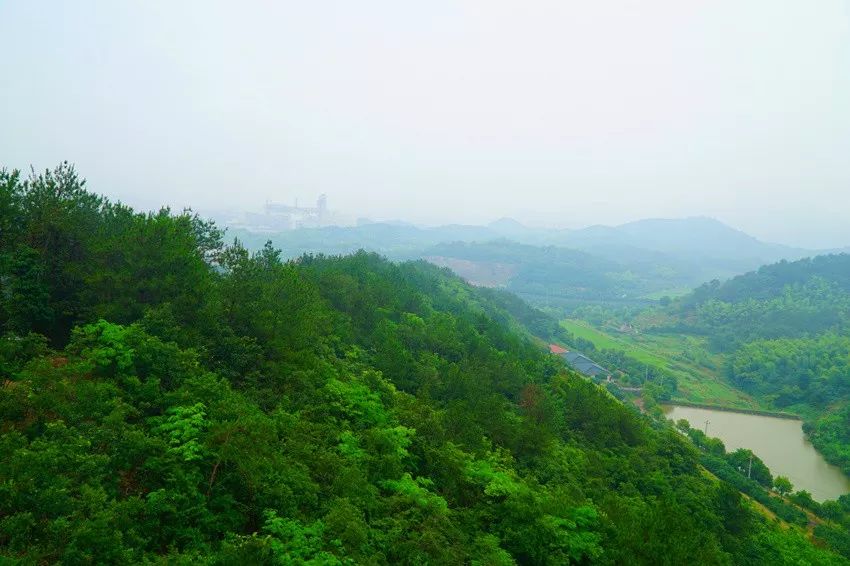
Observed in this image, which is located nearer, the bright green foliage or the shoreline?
the bright green foliage

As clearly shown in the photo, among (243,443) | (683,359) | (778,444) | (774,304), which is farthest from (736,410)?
(243,443)

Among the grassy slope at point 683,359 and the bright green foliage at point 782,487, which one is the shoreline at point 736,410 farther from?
the bright green foliage at point 782,487

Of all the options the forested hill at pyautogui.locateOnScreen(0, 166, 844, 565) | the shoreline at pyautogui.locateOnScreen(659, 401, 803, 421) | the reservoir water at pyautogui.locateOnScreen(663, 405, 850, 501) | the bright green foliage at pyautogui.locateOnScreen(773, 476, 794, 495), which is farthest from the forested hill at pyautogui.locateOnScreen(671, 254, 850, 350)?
the forested hill at pyautogui.locateOnScreen(0, 166, 844, 565)

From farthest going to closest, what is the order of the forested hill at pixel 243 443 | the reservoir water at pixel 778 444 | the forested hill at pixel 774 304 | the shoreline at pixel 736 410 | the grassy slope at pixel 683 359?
the forested hill at pixel 774 304 < the grassy slope at pixel 683 359 < the shoreline at pixel 736 410 < the reservoir water at pixel 778 444 < the forested hill at pixel 243 443

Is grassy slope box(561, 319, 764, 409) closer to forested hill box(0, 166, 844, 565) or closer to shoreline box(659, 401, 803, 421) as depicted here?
shoreline box(659, 401, 803, 421)

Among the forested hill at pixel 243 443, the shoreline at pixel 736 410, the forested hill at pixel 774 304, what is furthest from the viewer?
the forested hill at pixel 774 304

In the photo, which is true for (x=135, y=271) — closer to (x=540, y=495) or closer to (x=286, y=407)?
(x=286, y=407)

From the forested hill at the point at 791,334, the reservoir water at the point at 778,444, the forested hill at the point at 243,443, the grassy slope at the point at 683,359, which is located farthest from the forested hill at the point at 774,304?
the forested hill at the point at 243,443
